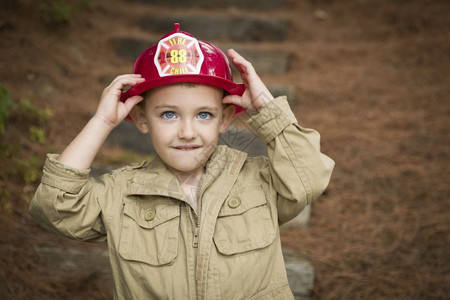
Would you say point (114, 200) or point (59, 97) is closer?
point (114, 200)

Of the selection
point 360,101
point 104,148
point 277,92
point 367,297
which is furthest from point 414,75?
point 104,148

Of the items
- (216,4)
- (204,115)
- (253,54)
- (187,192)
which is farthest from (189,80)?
(216,4)

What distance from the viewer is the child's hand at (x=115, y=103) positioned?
1.74 metres

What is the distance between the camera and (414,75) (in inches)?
178

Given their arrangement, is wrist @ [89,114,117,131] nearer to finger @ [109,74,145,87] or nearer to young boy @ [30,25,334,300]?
young boy @ [30,25,334,300]

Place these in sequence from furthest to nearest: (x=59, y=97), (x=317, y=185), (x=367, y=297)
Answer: (x=59, y=97), (x=367, y=297), (x=317, y=185)

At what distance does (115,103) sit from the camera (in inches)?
69.4

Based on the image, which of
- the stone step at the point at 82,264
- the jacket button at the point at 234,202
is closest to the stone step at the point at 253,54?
the stone step at the point at 82,264

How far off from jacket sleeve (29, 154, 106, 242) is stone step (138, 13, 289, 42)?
403 cm

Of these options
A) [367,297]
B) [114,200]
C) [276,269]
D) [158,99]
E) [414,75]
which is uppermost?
[414,75]

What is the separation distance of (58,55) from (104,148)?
1501 mm

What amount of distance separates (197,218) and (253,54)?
3482 millimetres

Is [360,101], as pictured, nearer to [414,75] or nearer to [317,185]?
[414,75]

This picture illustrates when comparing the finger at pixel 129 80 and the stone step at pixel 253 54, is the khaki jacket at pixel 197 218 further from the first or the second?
the stone step at pixel 253 54
